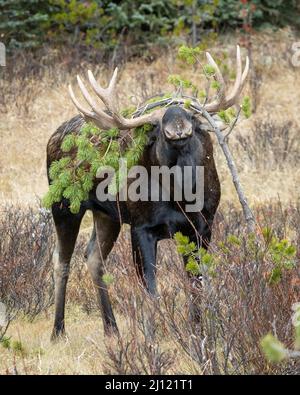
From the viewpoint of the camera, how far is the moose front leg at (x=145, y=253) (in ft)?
18.8

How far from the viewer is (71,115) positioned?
13.2m

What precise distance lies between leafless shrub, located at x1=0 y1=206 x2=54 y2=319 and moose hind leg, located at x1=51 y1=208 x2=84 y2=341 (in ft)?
1.16

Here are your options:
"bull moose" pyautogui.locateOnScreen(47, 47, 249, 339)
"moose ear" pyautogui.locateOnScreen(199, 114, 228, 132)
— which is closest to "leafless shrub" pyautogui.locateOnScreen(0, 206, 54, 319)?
"bull moose" pyautogui.locateOnScreen(47, 47, 249, 339)

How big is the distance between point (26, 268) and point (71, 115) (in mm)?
6228

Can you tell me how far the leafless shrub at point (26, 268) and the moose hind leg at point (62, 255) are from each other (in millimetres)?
353

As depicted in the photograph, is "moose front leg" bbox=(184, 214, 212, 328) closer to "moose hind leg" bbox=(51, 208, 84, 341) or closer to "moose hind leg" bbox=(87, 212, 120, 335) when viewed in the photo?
"moose hind leg" bbox=(87, 212, 120, 335)

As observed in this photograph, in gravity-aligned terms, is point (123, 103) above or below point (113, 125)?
above

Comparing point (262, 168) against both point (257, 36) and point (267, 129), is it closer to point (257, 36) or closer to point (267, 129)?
point (267, 129)

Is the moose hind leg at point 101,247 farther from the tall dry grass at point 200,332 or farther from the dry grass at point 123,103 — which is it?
the dry grass at point 123,103

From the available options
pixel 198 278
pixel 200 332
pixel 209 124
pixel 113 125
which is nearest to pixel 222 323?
pixel 200 332

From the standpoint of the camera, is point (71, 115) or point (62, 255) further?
point (71, 115)

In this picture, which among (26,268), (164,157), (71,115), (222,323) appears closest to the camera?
(222,323)

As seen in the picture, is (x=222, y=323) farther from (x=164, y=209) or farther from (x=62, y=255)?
(x=62, y=255)

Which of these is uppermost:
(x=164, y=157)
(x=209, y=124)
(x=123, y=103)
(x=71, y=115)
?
(x=123, y=103)
